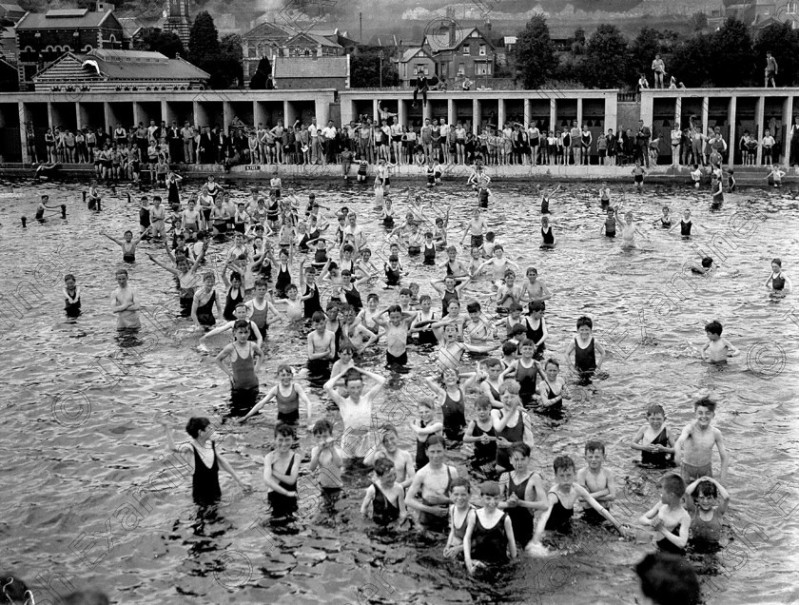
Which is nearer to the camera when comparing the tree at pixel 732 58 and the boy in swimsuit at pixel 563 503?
the boy in swimsuit at pixel 563 503

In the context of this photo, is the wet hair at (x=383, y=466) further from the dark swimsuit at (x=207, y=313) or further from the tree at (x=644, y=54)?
the tree at (x=644, y=54)

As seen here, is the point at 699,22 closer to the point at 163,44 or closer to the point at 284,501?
the point at 163,44

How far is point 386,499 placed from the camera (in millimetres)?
11227

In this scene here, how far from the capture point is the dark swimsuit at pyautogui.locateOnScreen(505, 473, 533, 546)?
10.7 metres

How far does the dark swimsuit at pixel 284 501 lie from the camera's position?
1174 cm

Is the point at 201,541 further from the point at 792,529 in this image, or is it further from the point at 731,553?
the point at 792,529

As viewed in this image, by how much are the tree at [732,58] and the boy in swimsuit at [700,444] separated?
62.0 m

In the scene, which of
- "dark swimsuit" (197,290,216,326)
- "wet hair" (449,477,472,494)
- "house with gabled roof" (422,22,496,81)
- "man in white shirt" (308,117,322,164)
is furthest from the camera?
"house with gabled roof" (422,22,496,81)

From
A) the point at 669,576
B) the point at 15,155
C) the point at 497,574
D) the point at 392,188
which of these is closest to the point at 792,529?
the point at 497,574

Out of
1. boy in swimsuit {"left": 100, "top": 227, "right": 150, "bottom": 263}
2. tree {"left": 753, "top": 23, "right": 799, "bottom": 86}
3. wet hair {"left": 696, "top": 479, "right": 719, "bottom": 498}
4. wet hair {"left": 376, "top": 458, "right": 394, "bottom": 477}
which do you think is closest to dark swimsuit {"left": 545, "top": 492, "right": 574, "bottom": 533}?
wet hair {"left": 696, "top": 479, "right": 719, "bottom": 498}

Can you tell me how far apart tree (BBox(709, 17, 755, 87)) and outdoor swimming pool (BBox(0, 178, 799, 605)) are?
147 feet

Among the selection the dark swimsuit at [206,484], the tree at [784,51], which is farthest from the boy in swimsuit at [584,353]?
the tree at [784,51]

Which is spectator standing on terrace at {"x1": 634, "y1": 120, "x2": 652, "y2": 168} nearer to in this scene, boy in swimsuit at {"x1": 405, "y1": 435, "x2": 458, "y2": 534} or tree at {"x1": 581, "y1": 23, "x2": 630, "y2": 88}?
tree at {"x1": 581, "y1": 23, "x2": 630, "y2": 88}

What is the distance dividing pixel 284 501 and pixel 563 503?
345 cm
